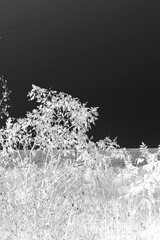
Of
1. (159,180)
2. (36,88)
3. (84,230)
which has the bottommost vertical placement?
(84,230)

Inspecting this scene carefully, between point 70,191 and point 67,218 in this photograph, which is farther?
point 70,191

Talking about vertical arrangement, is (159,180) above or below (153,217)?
above

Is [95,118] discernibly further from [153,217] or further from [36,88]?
[153,217]

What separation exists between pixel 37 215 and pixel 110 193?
232 centimetres

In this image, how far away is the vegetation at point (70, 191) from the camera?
4.22m

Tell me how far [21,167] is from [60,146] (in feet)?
1.92

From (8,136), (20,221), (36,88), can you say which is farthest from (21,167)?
(20,221)

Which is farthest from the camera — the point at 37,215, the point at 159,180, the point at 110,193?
the point at 110,193

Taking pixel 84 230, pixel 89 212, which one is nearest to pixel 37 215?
pixel 84 230

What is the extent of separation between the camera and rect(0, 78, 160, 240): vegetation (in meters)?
4.22

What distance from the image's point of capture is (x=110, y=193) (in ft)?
20.9

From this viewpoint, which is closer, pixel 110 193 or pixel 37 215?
pixel 37 215

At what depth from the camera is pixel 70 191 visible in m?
5.82

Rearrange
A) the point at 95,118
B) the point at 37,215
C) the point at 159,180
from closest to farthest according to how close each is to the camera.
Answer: the point at 37,215
the point at 159,180
the point at 95,118
